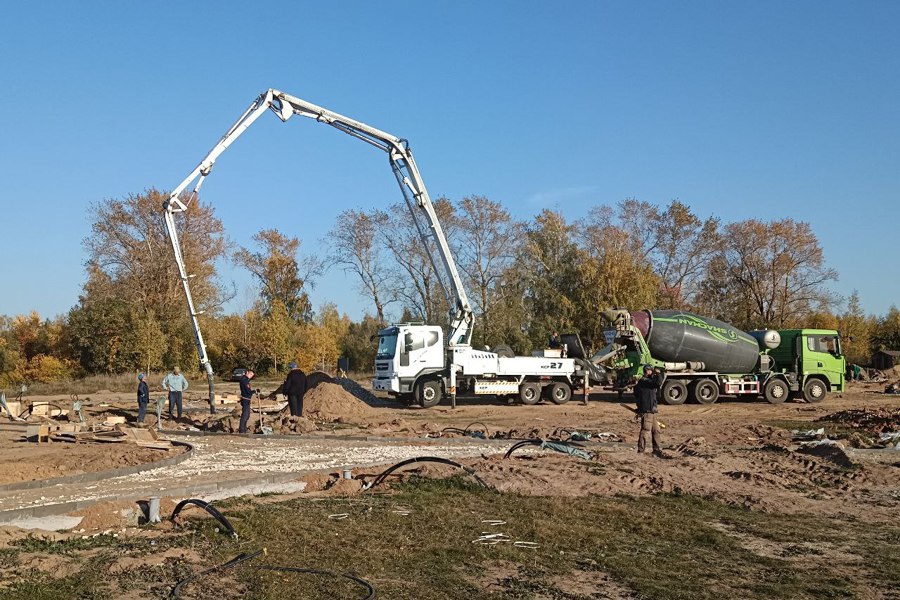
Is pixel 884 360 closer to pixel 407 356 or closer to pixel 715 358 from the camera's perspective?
pixel 715 358

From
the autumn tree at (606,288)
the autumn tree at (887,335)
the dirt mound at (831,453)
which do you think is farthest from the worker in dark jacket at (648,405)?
the autumn tree at (887,335)

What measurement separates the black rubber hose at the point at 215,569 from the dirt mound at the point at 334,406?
17.0 meters

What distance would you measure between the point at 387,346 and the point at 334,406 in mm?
3424

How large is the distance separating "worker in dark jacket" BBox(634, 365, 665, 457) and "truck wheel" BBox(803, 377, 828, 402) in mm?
17769

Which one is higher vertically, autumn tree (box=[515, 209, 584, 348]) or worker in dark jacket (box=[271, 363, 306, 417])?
autumn tree (box=[515, 209, 584, 348])

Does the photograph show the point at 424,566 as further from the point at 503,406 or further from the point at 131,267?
the point at 131,267

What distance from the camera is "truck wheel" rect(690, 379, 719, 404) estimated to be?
2988 cm

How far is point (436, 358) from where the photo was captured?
29.3 m

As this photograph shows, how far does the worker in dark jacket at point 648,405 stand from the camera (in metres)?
15.7

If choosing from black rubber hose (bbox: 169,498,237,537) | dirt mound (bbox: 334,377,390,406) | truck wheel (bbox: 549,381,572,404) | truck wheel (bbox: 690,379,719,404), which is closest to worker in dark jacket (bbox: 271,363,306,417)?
dirt mound (bbox: 334,377,390,406)

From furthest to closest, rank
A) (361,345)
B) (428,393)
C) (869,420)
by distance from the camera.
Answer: (361,345), (428,393), (869,420)

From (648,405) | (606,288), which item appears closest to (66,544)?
(648,405)

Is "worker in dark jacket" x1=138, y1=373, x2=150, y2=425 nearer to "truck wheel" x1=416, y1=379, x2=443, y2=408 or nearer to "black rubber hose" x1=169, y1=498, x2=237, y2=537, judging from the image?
"truck wheel" x1=416, y1=379, x2=443, y2=408

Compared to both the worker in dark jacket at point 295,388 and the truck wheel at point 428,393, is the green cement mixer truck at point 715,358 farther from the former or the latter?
the worker in dark jacket at point 295,388
